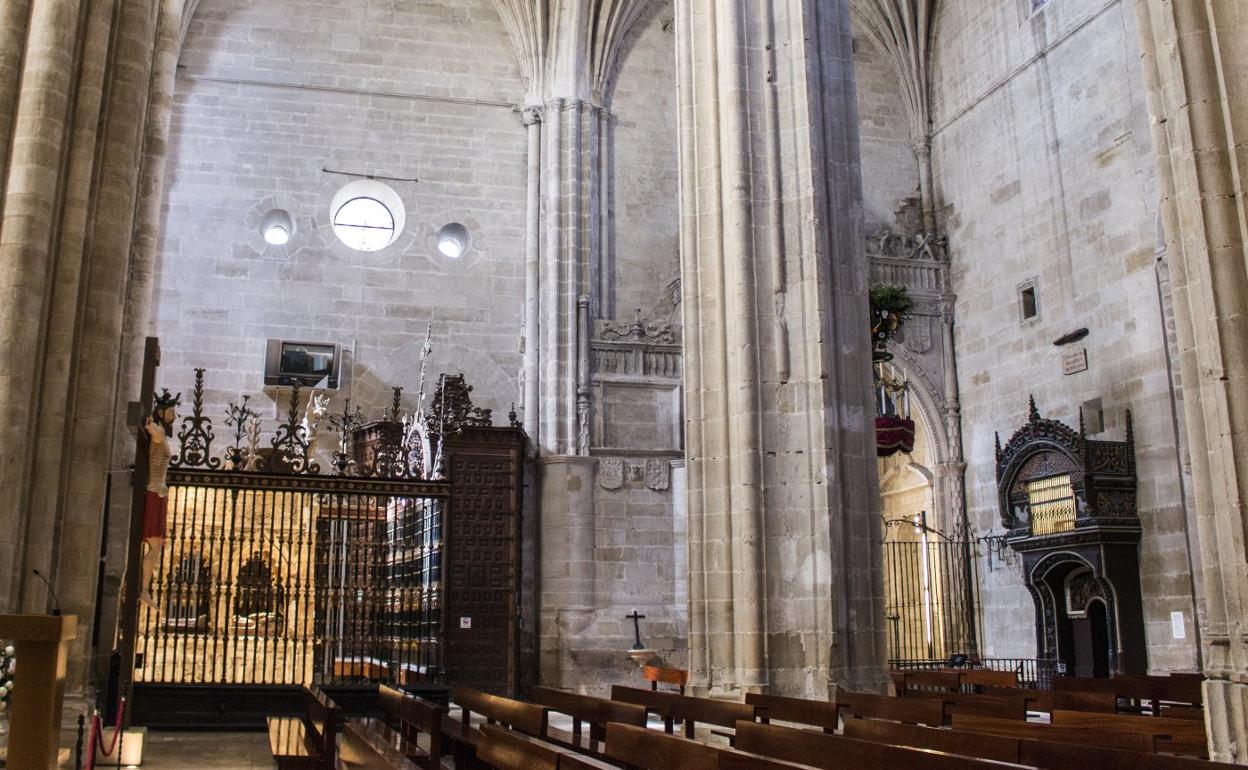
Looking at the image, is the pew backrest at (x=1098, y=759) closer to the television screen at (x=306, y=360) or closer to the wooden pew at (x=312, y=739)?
the wooden pew at (x=312, y=739)

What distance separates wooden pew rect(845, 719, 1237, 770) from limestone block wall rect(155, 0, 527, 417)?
1367cm

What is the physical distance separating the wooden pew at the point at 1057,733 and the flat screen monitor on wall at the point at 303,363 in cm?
1299

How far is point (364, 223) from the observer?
1923 centimetres

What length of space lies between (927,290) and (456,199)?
8061mm

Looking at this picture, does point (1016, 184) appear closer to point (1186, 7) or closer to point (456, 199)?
point (456, 199)

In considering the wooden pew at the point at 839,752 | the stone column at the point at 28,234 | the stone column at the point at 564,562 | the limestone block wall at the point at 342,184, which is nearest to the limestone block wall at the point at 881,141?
the limestone block wall at the point at 342,184

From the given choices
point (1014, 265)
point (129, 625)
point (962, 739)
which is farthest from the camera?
point (1014, 265)

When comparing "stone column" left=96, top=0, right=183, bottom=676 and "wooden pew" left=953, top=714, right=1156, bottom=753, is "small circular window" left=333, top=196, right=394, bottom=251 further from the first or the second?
"wooden pew" left=953, top=714, right=1156, bottom=753

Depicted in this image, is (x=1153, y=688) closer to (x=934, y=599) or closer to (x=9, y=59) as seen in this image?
(x=9, y=59)

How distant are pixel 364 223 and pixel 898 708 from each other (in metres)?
14.3

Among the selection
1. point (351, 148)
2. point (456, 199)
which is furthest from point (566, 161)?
point (351, 148)

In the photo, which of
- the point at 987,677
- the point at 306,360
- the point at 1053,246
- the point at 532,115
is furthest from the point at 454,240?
the point at 987,677

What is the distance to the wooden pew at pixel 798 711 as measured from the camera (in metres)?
6.88

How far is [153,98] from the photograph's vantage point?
13062mm
